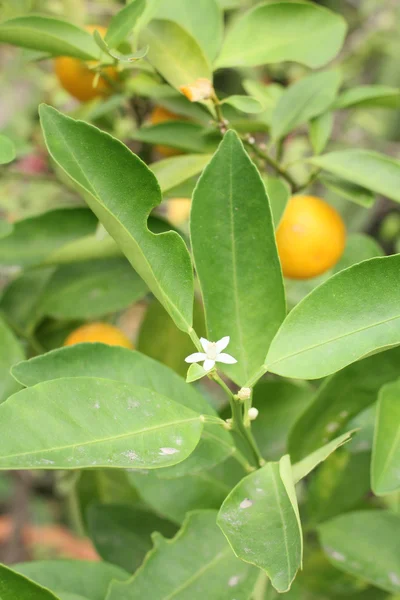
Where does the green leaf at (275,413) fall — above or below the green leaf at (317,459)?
below

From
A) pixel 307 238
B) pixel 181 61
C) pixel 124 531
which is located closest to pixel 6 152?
pixel 181 61

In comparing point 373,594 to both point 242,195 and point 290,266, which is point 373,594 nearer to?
point 290,266

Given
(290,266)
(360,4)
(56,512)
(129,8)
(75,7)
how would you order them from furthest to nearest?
(56,512)
(360,4)
(75,7)
(290,266)
(129,8)

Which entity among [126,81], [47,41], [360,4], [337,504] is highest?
[47,41]

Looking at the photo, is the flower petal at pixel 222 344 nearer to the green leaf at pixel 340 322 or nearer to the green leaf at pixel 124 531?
the green leaf at pixel 340 322

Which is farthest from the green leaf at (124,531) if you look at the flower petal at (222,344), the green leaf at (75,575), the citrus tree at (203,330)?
the flower petal at (222,344)

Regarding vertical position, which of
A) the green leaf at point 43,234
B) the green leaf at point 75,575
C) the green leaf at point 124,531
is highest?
the green leaf at point 43,234

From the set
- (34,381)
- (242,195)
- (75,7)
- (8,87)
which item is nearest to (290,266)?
(242,195)

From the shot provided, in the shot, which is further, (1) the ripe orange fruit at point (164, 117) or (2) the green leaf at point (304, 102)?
(1) the ripe orange fruit at point (164, 117)
